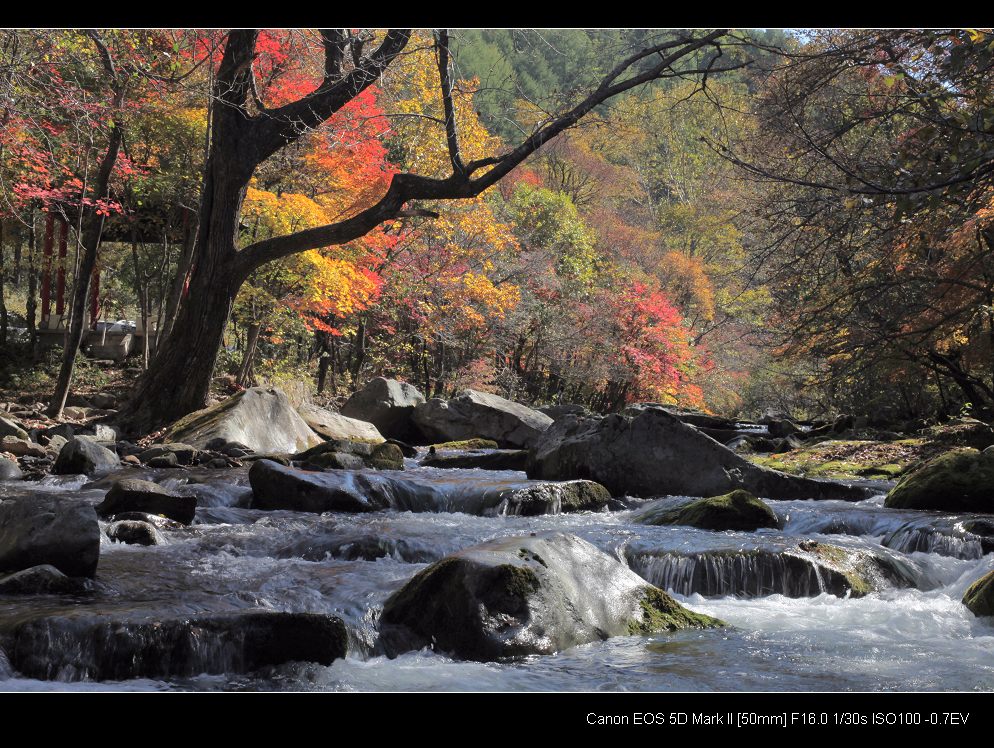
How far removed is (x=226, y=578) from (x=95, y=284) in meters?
16.6

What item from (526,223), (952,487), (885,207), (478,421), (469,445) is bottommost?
(469,445)

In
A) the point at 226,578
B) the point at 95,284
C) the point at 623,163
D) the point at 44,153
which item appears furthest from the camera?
the point at 623,163

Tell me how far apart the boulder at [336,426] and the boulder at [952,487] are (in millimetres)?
8867

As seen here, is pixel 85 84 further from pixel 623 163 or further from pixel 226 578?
pixel 623 163

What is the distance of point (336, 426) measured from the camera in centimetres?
1528

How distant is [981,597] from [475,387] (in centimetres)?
1904

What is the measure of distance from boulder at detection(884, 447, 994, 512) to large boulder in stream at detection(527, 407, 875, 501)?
837 millimetres

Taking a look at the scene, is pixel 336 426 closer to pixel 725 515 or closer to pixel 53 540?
pixel 725 515

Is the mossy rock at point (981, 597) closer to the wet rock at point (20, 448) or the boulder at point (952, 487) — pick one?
the boulder at point (952, 487)

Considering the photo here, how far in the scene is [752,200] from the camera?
12539mm

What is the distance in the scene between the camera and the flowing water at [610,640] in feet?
13.2

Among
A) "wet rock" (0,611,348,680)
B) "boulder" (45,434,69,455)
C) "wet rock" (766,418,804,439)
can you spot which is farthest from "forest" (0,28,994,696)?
"boulder" (45,434,69,455)

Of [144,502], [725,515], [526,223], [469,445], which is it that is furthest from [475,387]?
[144,502]

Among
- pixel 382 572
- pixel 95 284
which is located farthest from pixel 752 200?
pixel 95 284
